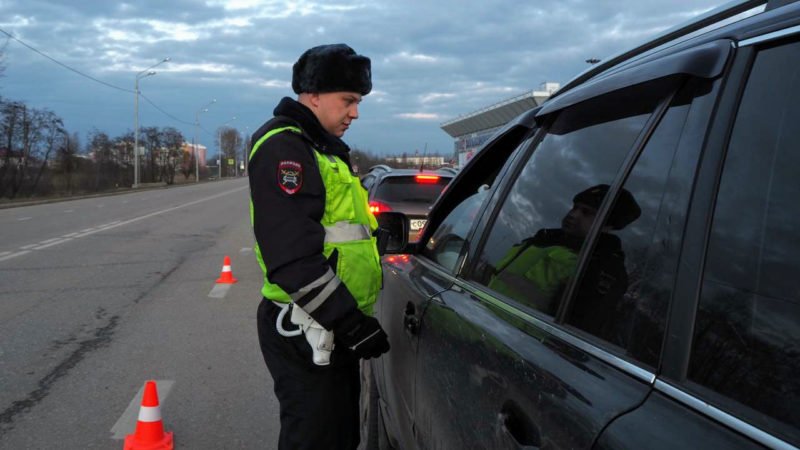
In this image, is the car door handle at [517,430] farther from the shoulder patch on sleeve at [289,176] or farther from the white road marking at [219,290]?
the white road marking at [219,290]

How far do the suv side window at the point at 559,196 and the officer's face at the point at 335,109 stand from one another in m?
0.77

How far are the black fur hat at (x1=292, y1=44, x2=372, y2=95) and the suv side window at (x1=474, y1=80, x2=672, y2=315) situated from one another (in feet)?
2.59

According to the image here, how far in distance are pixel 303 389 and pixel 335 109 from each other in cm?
107

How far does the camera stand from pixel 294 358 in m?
2.35

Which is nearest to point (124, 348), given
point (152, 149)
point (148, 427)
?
point (148, 427)

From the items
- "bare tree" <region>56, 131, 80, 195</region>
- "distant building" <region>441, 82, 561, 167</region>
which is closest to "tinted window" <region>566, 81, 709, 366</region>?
"distant building" <region>441, 82, 561, 167</region>

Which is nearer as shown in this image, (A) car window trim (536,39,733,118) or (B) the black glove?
(A) car window trim (536,39,733,118)

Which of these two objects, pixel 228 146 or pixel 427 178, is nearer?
pixel 427 178

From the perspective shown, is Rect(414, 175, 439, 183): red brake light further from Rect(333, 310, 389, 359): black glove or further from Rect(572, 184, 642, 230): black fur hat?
Rect(572, 184, 642, 230): black fur hat

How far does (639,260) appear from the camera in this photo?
1267 mm

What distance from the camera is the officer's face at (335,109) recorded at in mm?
2416

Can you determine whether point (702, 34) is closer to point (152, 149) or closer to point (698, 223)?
point (698, 223)

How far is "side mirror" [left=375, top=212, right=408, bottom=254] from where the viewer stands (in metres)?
3.00

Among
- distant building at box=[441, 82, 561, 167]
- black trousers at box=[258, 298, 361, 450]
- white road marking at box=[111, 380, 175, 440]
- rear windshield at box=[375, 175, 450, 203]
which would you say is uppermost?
distant building at box=[441, 82, 561, 167]
